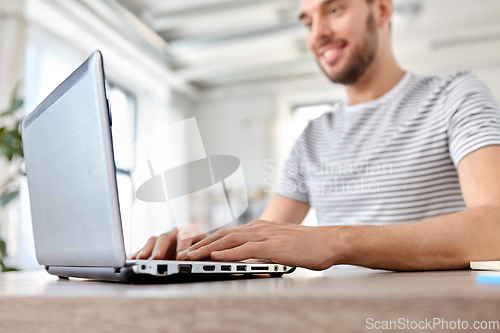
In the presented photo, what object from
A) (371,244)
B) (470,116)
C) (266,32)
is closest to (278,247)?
(371,244)

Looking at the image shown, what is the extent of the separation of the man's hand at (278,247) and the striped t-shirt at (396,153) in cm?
57

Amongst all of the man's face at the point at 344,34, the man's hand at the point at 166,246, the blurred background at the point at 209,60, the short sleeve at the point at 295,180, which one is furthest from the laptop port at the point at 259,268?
the blurred background at the point at 209,60

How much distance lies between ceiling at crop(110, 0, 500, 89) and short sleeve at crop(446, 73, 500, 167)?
3.24m

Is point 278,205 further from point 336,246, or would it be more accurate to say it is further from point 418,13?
point 418,13

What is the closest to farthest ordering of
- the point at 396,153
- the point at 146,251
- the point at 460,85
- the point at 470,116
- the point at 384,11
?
the point at 146,251 < the point at 470,116 < the point at 460,85 < the point at 396,153 < the point at 384,11

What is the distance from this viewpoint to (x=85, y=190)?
0.43 meters

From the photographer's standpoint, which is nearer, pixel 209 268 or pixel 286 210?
pixel 209 268

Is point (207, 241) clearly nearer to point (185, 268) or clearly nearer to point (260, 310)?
point (185, 268)

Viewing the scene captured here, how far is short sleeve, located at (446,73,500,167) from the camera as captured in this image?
0.90m

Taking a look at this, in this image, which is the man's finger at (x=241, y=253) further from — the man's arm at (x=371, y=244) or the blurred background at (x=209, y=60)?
the blurred background at (x=209, y=60)

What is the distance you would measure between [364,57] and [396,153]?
0.40 m

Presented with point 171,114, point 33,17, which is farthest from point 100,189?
point 171,114

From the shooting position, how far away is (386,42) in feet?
4.96

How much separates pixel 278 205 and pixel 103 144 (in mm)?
1091
